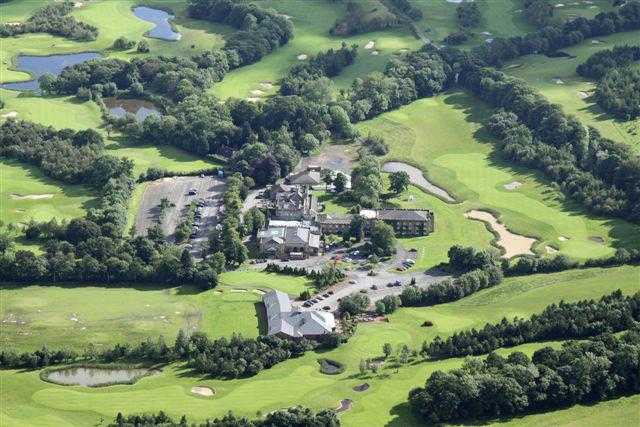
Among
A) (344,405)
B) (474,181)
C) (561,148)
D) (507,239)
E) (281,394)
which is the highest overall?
(561,148)

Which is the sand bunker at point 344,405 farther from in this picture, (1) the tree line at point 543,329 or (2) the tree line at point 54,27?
(2) the tree line at point 54,27

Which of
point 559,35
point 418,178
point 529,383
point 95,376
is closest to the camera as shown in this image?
point 529,383

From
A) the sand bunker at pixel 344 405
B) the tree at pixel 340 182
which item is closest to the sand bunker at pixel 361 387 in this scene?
the sand bunker at pixel 344 405

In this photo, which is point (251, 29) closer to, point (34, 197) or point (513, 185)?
point (34, 197)

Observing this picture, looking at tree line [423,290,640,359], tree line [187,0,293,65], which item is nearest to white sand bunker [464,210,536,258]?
tree line [423,290,640,359]

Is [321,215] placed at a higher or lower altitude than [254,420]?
lower

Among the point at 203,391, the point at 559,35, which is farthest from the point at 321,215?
the point at 559,35

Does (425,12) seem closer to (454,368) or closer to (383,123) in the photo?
(383,123)
